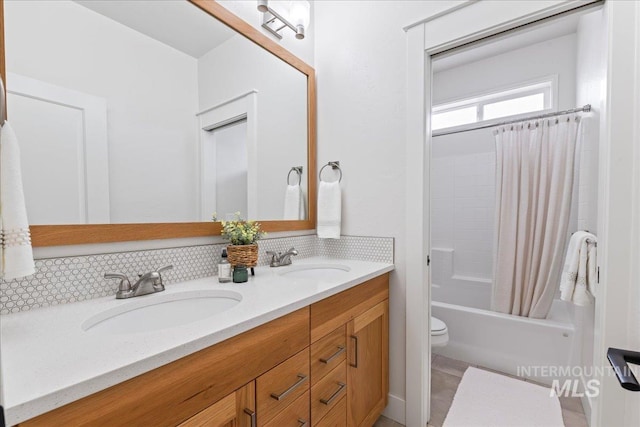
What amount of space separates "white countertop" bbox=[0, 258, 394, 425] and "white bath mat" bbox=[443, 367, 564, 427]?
130cm

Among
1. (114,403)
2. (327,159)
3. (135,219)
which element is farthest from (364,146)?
(114,403)

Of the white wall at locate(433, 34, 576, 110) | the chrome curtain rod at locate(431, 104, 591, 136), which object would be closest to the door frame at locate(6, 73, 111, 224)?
the chrome curtain rod at locate(431, 104, 591, 136)

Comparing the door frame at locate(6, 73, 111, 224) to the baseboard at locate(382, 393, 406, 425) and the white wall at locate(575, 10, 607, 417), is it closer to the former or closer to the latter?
the baseboard at locate(382, 393, 406, 425)

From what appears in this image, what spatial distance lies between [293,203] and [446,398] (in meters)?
1.51

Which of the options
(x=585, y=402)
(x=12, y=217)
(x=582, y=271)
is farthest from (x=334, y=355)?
(x=585, y=402)

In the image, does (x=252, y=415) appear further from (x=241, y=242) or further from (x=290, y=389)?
(x=241, y=242)

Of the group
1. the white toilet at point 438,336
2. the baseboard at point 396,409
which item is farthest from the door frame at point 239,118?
the white toilet at point 438,336

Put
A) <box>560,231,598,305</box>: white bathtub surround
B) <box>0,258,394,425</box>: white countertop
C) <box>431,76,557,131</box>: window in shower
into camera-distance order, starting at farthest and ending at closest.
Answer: <box>431,76,557,131</box>: window in shower
<box>560,231,598,305</box>: white bathtub surround
<box>0,258,394,425</box>: white countertop

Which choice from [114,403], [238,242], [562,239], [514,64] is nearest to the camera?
[114,403]

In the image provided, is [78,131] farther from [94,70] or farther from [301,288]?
[301,288]

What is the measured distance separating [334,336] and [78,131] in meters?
1.16

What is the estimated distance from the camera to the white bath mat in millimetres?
1508

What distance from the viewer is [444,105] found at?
3.10 m

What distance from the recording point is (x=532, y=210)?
223 centimetres
